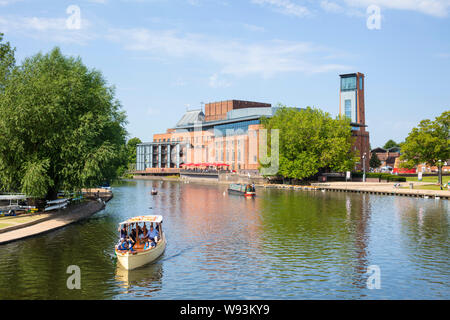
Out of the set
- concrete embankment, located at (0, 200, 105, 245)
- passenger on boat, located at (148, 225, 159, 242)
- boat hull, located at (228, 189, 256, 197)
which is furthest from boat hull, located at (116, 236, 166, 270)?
boat hull, located at (228, 189, 256, 197)

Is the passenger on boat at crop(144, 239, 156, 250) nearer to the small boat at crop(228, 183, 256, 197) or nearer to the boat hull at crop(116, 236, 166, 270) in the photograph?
the boat hull at crop(116, 236, 166, 270)

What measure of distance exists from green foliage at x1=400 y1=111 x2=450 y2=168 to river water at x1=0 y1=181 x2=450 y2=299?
2046 inches

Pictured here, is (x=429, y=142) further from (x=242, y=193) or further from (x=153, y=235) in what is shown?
(x=153, y=235)

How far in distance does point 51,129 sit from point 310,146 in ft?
274

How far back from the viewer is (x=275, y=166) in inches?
4724

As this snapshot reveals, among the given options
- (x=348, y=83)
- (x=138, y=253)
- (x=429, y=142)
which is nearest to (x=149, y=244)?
(x=138, y=253)

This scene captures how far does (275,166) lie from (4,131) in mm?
87190

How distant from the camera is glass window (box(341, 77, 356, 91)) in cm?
19375

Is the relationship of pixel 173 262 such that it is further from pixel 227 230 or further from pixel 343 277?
pixel 227 230

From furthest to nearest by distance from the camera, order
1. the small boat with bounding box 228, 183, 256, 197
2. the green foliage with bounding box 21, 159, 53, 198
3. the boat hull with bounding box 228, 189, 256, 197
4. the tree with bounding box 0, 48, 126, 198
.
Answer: the small boat with bounding box 228, 183, 256, 197 → the boat hull with bounding box 228, 189, 256, 197 → the tree with bounding box 0, 48, 126, 198 → the green foliage with bounding box 21, 159, 53, 198

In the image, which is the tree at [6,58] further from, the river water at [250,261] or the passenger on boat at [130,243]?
the passenger on boat at [130,243]

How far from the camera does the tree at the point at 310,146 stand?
373ft

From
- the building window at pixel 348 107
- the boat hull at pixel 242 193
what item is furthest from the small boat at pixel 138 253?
the building window at pixel 348 107
